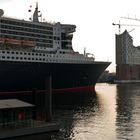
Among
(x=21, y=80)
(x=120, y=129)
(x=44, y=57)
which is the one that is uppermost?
(x=44, y=57)

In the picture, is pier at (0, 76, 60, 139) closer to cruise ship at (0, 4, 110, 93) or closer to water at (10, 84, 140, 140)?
water at (10, 84, 140, 140)

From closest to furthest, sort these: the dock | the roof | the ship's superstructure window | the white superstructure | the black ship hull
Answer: the dock
the roof
the black ship hull
the white superstructure
the ship's superstructure window

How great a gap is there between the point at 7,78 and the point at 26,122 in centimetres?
4254

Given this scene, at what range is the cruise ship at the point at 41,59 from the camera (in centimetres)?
7875

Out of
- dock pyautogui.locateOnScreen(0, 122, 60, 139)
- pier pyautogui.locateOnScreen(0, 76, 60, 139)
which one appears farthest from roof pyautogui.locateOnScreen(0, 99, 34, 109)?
dock pyautogui.locateOnScreen(0, 122, 60, 139)

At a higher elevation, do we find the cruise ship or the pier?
the cruise ship

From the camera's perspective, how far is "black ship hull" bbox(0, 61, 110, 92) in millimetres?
77938

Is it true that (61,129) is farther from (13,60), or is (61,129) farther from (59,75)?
(59,75)

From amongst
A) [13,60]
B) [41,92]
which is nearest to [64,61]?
[41,92]

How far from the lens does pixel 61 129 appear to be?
39812 millimetres

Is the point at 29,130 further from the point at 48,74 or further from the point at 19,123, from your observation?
the point at 48,74

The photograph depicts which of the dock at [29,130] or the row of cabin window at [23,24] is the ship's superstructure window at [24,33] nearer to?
the row of cabin window at [23,24]

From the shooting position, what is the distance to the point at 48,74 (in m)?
85.4

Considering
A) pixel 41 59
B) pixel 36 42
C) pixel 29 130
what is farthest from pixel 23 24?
pixel 29 130
